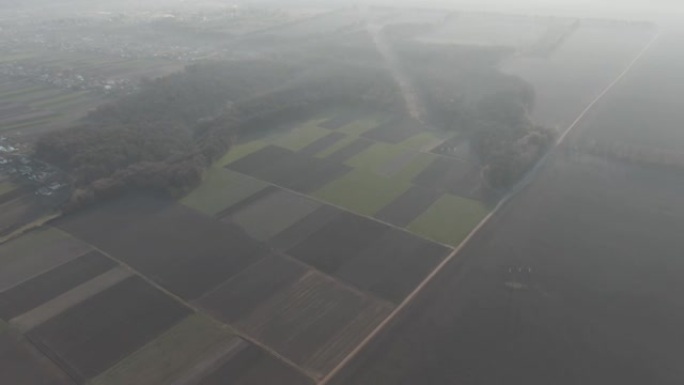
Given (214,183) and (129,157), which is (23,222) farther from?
(214,183)

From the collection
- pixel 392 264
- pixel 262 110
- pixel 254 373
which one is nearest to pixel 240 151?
pixel 262 110

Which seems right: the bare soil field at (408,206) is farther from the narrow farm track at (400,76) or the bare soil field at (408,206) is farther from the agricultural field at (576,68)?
the agricultural field at (576,68)

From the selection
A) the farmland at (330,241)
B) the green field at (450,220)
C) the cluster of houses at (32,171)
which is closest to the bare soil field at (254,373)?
the farmland at (330,241)

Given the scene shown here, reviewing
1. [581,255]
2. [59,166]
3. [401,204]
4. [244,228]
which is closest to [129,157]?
[59,166]

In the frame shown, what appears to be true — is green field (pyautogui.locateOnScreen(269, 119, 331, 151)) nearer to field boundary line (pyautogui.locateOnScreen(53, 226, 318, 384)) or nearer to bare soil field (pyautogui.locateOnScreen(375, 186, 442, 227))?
bare soil field (pyautogui.locateOnScreen(375, 186, 442, 227))

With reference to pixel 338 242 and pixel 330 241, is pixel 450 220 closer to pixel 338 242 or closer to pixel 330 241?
pixel 338 242

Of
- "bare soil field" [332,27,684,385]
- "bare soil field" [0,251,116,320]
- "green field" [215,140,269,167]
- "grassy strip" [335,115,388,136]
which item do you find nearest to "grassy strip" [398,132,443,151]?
"grassy strip" [335,115,388,136]
